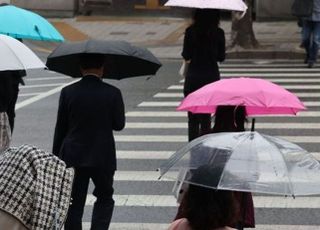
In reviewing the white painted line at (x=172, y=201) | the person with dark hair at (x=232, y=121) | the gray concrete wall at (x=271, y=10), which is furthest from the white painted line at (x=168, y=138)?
the gray concrete wall at (x=271, y=10)

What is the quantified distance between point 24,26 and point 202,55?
2.32 m

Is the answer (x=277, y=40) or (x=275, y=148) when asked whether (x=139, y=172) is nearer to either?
(x=275, y=148)

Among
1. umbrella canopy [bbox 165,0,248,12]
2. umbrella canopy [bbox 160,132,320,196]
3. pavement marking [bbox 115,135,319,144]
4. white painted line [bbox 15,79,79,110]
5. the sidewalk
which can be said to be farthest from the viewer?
the sidewalk

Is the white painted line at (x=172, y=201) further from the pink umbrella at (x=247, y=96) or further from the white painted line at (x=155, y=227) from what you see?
the pink umbrella at (x=247, y=96)

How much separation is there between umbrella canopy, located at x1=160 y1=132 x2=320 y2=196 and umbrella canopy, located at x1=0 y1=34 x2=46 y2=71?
5.10 feet

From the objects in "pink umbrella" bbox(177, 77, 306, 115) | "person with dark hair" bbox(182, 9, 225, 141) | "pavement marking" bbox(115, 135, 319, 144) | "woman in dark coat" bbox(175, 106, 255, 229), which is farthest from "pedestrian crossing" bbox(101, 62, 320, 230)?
"pink umbrella" bbox(177, 77, 306, 115)

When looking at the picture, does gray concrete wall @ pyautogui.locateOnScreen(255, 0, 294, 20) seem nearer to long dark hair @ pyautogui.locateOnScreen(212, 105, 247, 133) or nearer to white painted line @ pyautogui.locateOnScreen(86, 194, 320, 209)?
white painted line @ pyautogui.locateOnScreen(86, 194, 320, 209)

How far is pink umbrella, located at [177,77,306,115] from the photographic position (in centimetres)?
479

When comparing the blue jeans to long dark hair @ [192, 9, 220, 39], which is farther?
the blue jeans

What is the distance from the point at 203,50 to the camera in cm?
789

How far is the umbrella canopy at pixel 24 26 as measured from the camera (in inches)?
239

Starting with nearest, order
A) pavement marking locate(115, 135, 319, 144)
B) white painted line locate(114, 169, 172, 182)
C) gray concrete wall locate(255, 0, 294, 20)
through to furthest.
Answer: white painted line locate(114, 169, 172, 182)
pavement marking locate(115, 135, 319, 144)
gray concrete wall locate(255, 0, 294, 20)

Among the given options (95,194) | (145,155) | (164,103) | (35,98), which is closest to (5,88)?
(95,194)

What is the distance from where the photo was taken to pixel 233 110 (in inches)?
197
